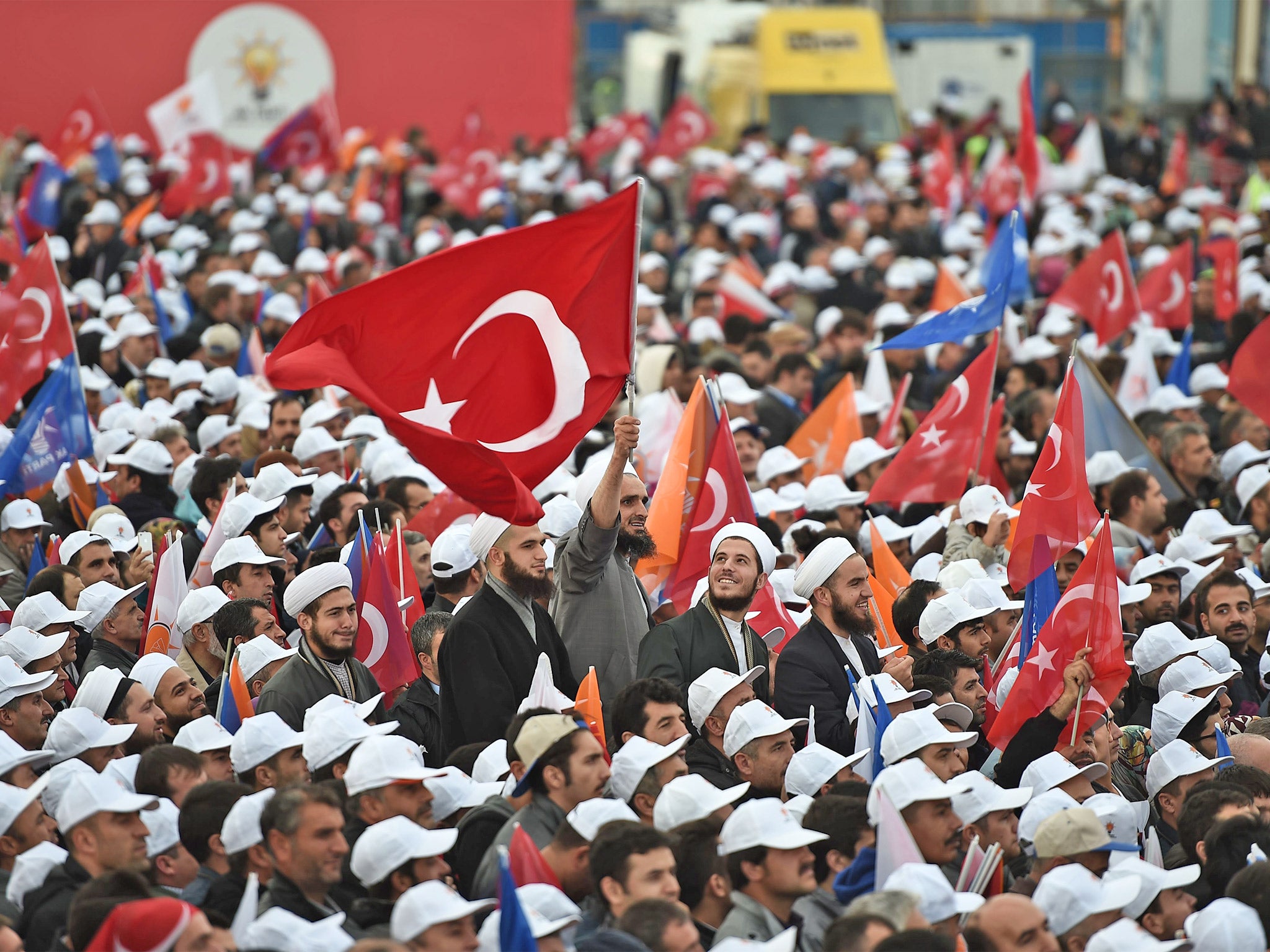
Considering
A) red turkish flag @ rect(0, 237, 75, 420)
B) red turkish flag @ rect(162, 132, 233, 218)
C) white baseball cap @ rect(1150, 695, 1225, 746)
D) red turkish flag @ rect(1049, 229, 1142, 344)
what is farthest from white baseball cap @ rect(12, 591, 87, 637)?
red turkish flag @ rect(162, 132, 233, 218)

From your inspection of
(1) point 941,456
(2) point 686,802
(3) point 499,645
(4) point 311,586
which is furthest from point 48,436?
(2) point 686,802

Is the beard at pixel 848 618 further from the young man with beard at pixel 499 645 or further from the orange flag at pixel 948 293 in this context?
the orange flag at pixel 948 293

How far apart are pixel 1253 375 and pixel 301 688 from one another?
6796mm

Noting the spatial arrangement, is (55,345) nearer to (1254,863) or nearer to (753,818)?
(753,818)

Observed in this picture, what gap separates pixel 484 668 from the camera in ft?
23.1

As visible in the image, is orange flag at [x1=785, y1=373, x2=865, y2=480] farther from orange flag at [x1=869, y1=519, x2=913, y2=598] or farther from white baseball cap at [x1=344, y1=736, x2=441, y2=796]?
white baseball cap at [x1=344, y1=736, x2=441, y2=796]

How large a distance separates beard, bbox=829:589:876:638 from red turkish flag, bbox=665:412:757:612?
1.53m

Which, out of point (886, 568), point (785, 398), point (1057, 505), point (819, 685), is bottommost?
point (785, 398)

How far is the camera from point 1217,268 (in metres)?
17.2

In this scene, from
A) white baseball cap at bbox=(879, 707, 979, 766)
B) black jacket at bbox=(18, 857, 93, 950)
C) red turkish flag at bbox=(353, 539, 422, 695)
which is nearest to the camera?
black jacket at bbox=(18, 857, 93, 950)

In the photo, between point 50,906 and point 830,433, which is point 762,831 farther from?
point 830,433

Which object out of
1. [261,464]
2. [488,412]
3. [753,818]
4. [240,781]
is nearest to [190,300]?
[261,464]

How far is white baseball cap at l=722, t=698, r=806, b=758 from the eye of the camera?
665cm

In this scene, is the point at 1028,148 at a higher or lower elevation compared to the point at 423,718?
higher
